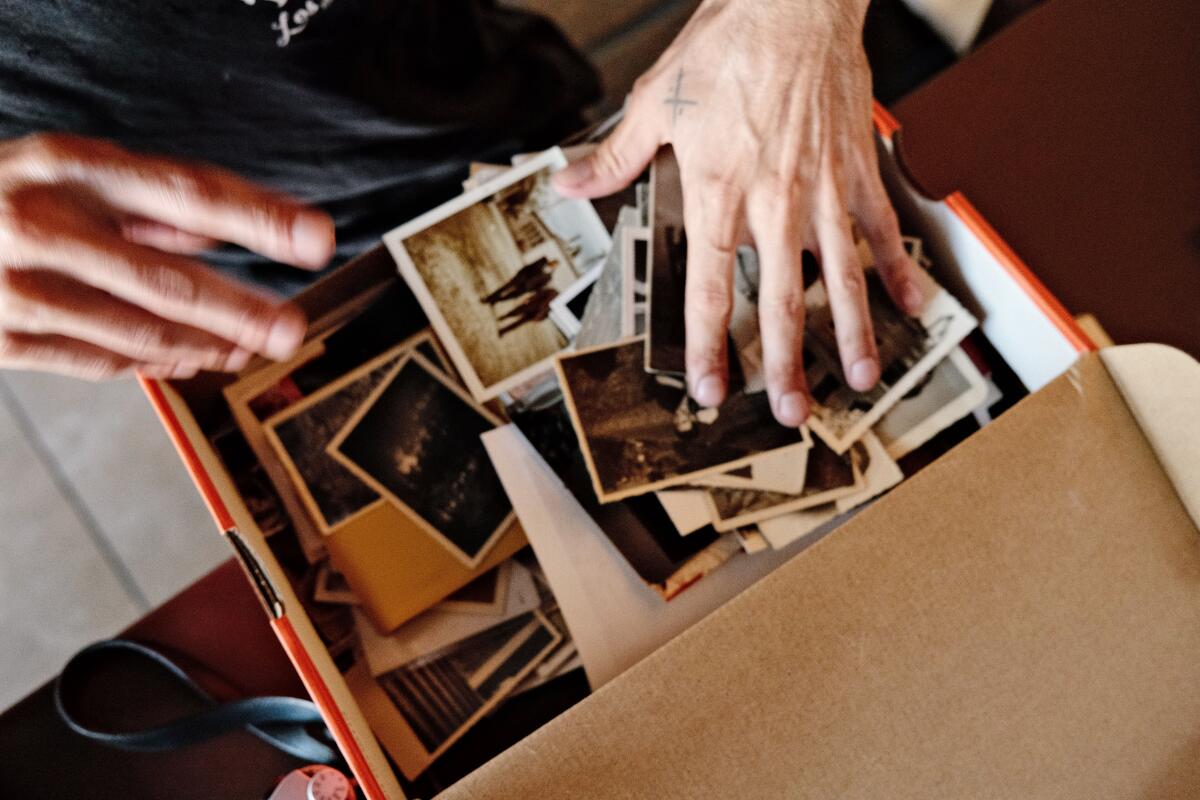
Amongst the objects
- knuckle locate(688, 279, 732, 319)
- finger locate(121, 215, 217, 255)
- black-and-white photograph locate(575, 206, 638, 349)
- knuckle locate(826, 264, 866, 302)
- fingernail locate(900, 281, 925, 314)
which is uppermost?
finger locate(121, 215, 217, 255)

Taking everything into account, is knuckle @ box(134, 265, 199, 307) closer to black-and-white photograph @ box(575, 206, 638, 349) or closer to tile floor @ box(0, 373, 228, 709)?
black-and-white photograph @ box(575, 206, 638, 349)

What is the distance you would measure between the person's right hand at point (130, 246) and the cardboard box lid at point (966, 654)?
35cm

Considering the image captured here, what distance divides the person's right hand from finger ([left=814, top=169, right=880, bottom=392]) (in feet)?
1.40

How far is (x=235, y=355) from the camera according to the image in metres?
0.63

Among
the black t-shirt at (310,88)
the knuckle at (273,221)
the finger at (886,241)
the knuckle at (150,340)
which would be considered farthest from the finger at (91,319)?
the finger at (886,241)

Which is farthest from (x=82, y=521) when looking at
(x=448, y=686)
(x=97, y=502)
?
(x=448, y=686)

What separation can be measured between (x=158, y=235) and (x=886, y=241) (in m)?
0.58

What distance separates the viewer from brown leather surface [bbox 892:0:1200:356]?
0.73 meters

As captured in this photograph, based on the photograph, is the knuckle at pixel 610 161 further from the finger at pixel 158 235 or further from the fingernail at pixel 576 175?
the finger at pixel 158 235

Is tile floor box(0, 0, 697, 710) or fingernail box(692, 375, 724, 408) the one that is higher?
tile floor box(0, 0, 697, 710)

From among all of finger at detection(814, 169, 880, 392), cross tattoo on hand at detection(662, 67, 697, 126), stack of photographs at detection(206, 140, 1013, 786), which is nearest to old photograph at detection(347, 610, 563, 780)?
stack of photographs at detection(206, 140, 1013, 786)

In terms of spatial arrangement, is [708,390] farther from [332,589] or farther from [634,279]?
[332,589]

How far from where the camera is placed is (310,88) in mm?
796

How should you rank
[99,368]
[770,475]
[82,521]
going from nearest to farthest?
[99,368]
[770,475]
[82,521]
